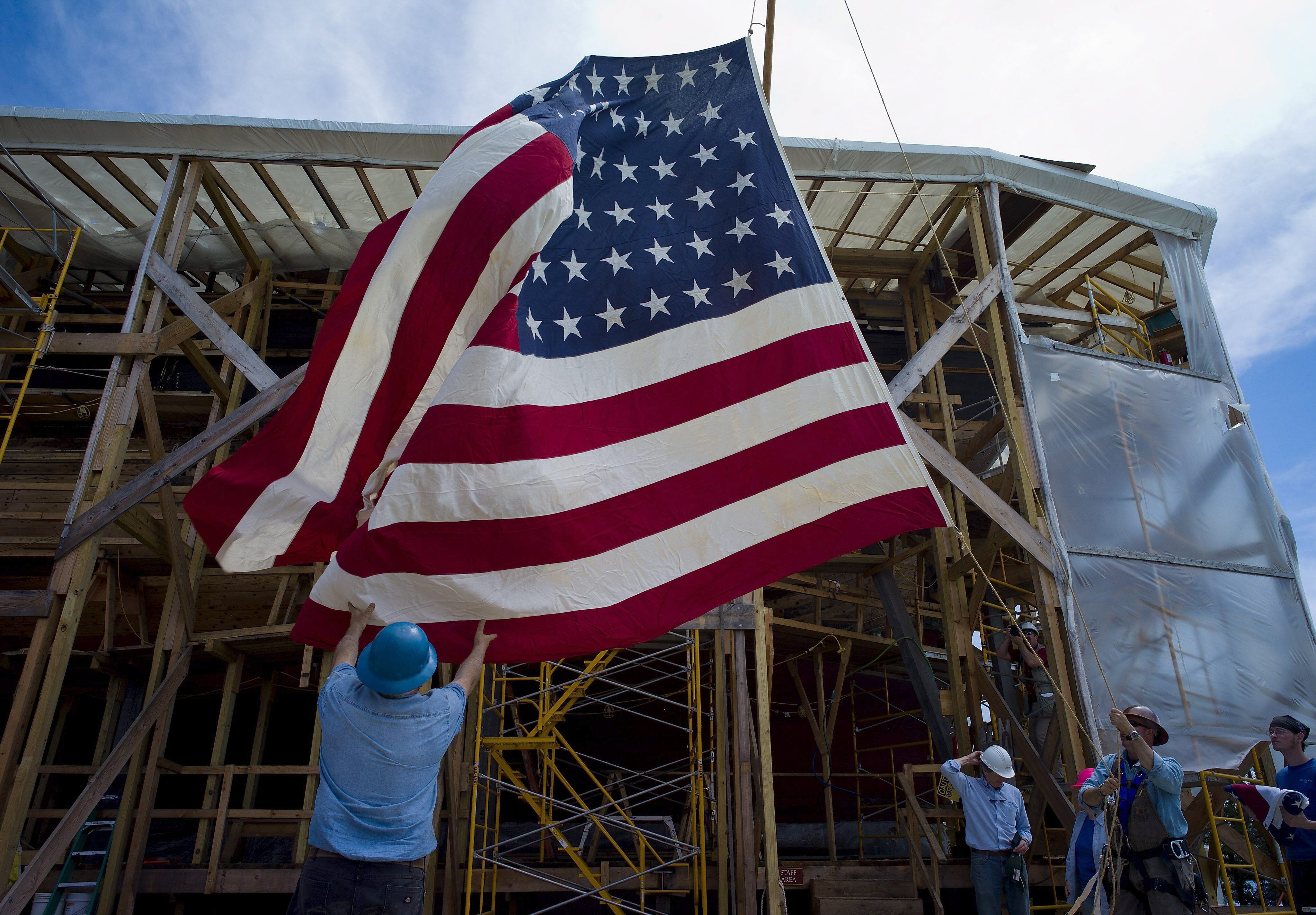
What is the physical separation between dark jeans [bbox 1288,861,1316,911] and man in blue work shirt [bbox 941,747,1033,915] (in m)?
2.15

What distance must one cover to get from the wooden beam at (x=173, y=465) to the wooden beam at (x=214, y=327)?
153mm

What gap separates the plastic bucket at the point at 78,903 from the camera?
8.85m

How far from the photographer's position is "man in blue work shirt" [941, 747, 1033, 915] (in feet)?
24.6

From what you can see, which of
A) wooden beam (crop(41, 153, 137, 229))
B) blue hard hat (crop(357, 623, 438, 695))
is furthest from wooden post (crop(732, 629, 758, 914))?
wooden beam (crop(41, 153, 137, 229))

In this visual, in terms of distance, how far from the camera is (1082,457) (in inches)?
360

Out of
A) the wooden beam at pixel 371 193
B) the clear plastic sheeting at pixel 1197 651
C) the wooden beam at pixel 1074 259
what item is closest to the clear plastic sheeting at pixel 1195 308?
the wooden beam at pixel 1074 259

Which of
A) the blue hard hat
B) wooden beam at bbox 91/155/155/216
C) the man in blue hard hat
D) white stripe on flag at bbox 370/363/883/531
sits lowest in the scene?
the man in blue hard hat

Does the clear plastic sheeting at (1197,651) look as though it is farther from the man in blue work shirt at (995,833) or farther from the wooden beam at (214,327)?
the wooden beam at (214,327)

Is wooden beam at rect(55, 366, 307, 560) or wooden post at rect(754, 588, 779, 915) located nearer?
wooden post at rect(754, 588, 779, 915)

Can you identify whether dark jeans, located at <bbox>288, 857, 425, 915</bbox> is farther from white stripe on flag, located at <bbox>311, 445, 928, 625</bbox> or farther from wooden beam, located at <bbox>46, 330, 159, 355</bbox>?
wooden beam, located at <bbox>46, 330, 159, 355</bbox>

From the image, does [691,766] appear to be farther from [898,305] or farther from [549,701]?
[898,305]

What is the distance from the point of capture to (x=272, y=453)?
14.8 ft

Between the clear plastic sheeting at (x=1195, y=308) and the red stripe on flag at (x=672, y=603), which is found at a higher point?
the clear plastic sheeting at (x=1195, y=308)

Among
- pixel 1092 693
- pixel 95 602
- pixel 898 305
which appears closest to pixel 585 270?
pixel 1092 693
